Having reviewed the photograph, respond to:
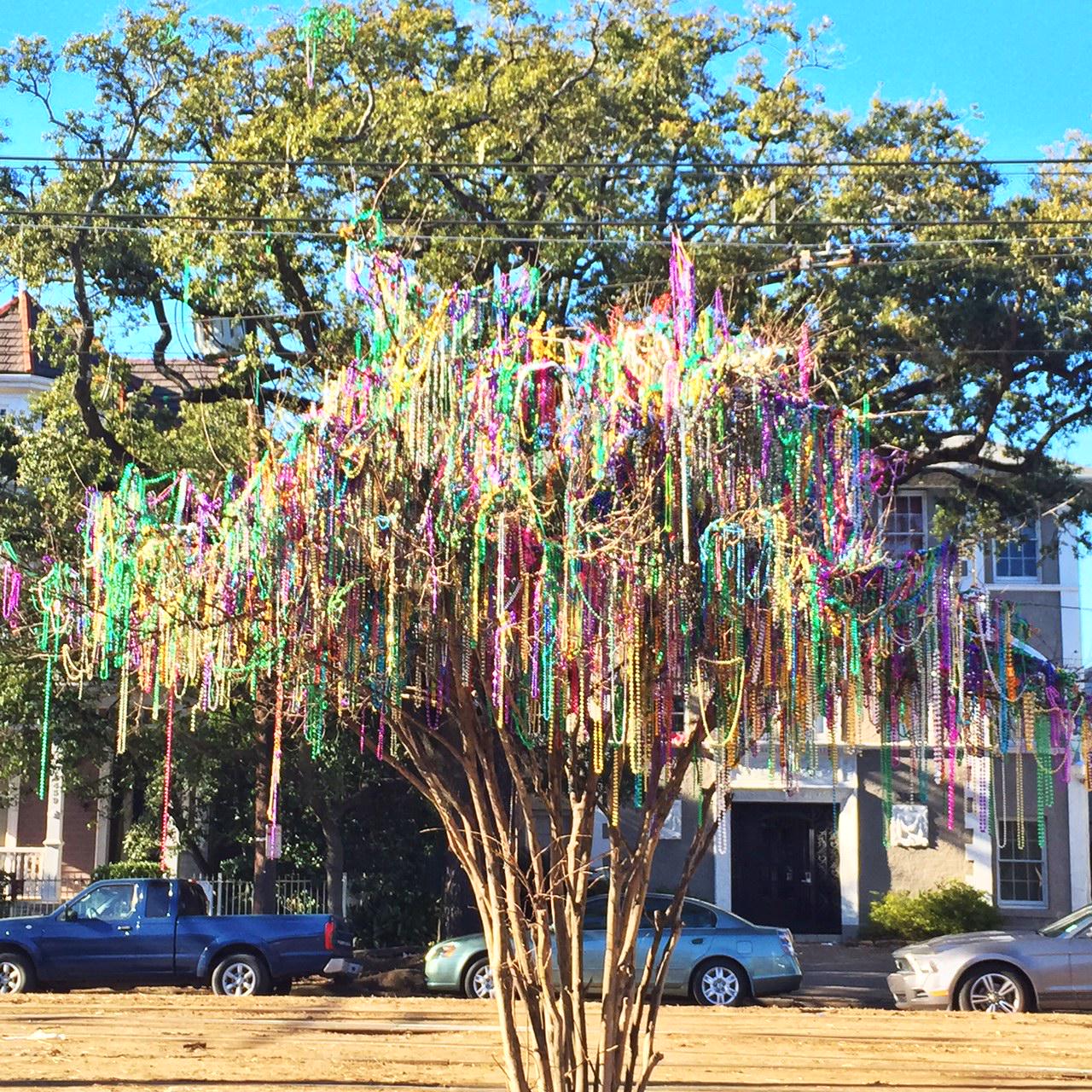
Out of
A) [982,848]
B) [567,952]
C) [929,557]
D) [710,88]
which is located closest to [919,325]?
[710,88]

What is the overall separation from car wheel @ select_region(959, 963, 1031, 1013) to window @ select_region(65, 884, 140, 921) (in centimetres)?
974

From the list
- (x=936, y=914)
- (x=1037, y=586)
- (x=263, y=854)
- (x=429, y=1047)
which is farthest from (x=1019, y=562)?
(x=429, y=1047)

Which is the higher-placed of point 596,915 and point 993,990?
point 596,915

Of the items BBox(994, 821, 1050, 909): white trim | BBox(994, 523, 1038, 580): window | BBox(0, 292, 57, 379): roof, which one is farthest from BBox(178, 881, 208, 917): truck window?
BBox(994, 523, 1038, 580): window

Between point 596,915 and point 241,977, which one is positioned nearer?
point 596,915

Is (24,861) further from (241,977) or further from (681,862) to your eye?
(681,862)

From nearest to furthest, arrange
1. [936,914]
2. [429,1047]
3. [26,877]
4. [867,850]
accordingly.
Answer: [429,1047]
[936,914]
[867,850]
[26,877]

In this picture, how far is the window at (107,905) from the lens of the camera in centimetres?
1817

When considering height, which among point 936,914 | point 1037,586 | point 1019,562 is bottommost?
point 936,914

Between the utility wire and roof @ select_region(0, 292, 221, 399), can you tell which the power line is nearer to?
the utility wire

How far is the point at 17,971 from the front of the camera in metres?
17.9

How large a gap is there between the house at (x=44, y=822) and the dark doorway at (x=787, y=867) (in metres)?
11.2

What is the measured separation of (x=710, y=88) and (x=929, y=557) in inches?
596

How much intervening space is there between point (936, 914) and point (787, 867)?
2.86m
